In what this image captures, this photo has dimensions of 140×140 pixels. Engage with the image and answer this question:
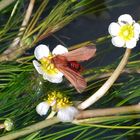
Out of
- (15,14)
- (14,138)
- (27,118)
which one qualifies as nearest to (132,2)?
(15,14)

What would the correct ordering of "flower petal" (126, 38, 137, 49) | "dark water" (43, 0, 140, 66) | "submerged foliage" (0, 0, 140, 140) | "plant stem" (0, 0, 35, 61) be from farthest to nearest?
"dark water" (43, 0, 140, 66)
"plant stem" (0, 0, 35, 61)
"submerged foliage" (0, 0, 140, 140)
"flower petal" (126, 38, 137, 49)

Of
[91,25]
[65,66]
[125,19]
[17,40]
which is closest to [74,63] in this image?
[65,66]

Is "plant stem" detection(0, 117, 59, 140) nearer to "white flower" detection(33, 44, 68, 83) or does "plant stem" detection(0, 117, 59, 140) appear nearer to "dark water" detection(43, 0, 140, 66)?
"white flower" detection(33, 44, 68, 83)

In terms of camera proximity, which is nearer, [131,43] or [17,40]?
[131,43]

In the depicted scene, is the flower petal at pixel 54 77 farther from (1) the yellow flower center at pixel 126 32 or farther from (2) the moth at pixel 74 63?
(1) the yellow flower center at pixel 126 32

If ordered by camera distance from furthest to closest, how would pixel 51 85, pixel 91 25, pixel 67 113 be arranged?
pixel 91 25 → pixel 51 85 → pixel 67 113

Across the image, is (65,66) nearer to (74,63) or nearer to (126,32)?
(74,63)

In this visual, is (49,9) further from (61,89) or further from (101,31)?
(61,89)

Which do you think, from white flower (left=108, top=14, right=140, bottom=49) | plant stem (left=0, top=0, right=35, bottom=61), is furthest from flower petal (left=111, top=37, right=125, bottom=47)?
plant stem (left=0, top=0, right=35, bottom=61)

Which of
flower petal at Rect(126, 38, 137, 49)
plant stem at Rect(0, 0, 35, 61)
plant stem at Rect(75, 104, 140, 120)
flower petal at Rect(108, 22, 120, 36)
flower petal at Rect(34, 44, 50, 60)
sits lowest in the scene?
plant stem at Rect(75, 104, 140, 120)
